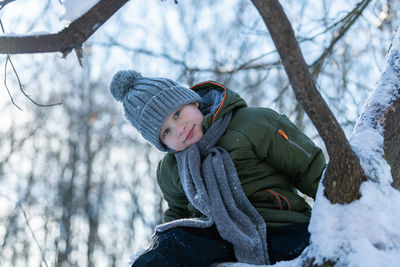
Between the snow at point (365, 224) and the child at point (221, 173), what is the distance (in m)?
0.34

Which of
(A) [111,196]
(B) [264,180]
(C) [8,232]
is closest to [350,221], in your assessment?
(B) [264,180]

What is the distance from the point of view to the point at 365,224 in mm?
1344

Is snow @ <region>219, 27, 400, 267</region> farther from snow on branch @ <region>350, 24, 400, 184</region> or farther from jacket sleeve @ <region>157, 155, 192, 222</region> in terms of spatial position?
jacket sleeve @ <region>157, 155, 192, 222</region>

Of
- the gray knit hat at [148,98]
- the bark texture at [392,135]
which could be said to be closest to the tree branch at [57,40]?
the gray knit hat at [148,98]

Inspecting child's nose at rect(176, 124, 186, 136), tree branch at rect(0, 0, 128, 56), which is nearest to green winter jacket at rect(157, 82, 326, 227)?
child's nose at rect(176, 124, 186, 136)

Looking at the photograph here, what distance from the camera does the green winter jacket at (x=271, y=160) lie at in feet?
6.46

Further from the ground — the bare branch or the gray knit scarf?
the bare branch

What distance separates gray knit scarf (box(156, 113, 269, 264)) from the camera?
1.77 meters

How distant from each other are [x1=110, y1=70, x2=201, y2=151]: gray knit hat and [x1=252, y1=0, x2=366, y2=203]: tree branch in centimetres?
96

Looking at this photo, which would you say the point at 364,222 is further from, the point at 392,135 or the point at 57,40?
the point at 57,40

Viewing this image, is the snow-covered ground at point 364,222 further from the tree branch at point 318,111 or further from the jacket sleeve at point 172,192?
the jacket sleeve at point 172,192

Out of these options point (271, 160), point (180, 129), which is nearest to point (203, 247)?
point (271, 160)

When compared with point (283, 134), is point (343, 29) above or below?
above

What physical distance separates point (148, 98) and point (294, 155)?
0.74 meters
